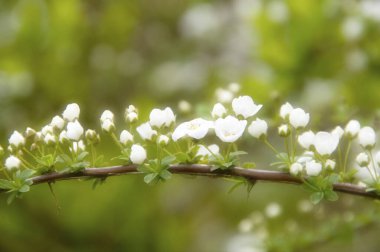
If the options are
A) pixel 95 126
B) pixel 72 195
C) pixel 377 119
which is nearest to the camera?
pixel 377 119

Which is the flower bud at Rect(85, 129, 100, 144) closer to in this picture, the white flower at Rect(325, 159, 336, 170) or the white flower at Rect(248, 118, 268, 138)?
the white flower at Rect(248, 118, 268, 138)

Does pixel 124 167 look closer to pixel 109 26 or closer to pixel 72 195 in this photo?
pixel 72 195

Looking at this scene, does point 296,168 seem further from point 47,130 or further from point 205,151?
point 47,130

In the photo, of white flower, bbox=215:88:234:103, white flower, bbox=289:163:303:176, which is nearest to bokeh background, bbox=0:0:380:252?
white flower, bbox=215:88:234:103

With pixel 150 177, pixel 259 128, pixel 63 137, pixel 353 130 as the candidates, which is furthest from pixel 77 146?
pixel 353 130

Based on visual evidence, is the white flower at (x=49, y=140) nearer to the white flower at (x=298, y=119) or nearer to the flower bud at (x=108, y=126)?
the flower bud at (x=108, y=126)

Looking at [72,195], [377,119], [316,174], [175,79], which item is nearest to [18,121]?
[72,195]
